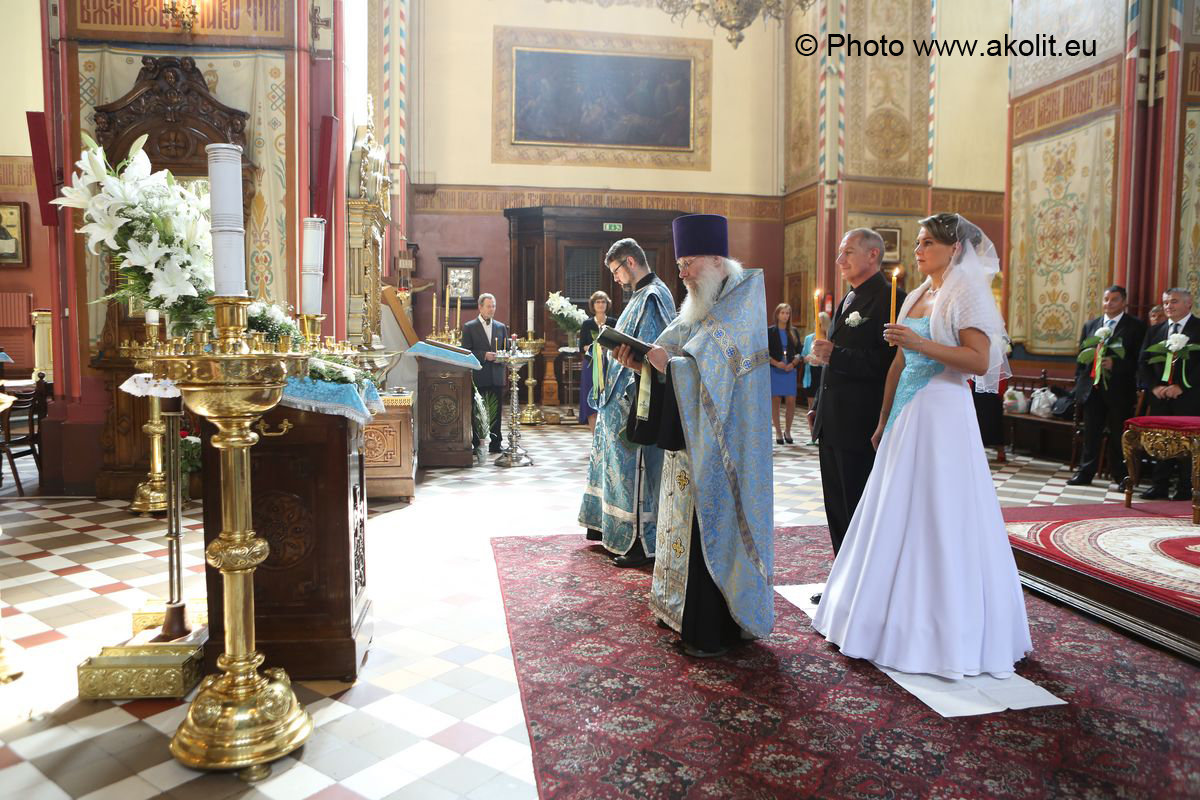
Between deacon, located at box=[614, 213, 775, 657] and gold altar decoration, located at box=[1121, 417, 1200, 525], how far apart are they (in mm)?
4152

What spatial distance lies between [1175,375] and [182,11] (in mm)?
8704

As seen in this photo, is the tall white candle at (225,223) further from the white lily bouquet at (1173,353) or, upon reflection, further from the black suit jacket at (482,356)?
the white lily bouquet at (1173,353)

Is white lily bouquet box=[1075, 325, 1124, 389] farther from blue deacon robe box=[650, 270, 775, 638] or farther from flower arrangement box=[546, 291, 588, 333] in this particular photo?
blue deacon robe box=[650, 270, 775, 638]

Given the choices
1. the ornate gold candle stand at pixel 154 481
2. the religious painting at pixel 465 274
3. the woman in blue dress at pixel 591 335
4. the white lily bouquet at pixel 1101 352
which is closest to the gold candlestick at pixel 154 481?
the ornate gold candle stand at pixel 154 481

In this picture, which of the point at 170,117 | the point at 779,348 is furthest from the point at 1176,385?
the point at 170,117

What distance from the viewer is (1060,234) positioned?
9.64 m

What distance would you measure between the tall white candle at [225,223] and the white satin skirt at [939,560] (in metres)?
2.55

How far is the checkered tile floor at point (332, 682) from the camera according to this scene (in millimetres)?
2561

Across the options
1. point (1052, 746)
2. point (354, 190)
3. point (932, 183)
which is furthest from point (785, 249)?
point (1052, 746)

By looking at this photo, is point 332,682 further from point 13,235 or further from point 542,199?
point 542,199

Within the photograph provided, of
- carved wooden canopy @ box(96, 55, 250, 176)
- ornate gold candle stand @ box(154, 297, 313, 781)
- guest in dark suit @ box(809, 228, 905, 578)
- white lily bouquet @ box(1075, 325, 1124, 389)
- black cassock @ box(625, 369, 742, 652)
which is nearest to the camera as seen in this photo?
ornate gold candle stand @ box(154, 297, 313, 781)

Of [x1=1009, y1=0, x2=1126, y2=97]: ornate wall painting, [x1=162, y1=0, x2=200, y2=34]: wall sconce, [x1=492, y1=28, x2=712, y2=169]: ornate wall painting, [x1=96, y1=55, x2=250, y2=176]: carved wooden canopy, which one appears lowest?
[x1=96, y1=55, x2=250, y2=176]: carved wooden canopy

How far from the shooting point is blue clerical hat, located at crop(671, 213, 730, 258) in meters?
3.65

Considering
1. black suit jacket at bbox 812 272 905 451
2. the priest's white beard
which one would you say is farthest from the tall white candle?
black suit jacket at bbox 812 272 905 451
